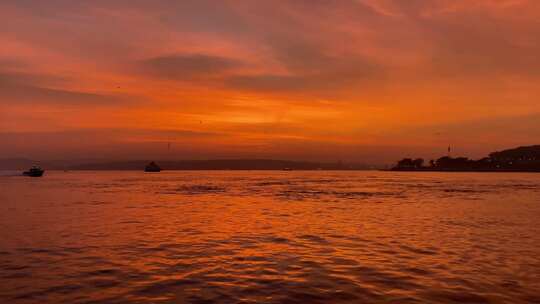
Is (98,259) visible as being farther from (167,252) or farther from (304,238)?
(304,238)

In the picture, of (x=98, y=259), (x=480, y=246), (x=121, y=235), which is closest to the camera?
(x=98, y=259)

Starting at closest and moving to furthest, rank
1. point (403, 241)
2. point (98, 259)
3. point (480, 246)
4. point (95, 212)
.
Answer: point (98, 259), point (480, 246), point (403, 241), point (95, 212)

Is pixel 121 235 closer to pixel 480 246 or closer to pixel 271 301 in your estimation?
pixel 271 301

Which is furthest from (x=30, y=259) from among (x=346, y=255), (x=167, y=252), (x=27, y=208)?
(x=27, y=208)

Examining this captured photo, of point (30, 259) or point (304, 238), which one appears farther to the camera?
point (304, 238)

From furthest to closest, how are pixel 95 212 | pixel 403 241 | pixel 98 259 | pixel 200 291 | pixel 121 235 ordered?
pixel 95 212, pixel 121 235, pixel 403 241, pixel 98 259, pixel 200 291

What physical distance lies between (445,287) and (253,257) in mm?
8327

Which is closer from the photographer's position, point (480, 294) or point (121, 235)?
point (480, 294)

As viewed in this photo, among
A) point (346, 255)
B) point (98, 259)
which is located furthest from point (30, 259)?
point (346, 255)

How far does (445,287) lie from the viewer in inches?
547

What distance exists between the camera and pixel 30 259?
61.5ft

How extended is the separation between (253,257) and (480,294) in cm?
942

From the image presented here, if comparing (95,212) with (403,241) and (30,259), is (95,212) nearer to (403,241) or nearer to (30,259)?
(30,259)

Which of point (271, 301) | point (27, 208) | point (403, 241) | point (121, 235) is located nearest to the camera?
point (271, 301)
